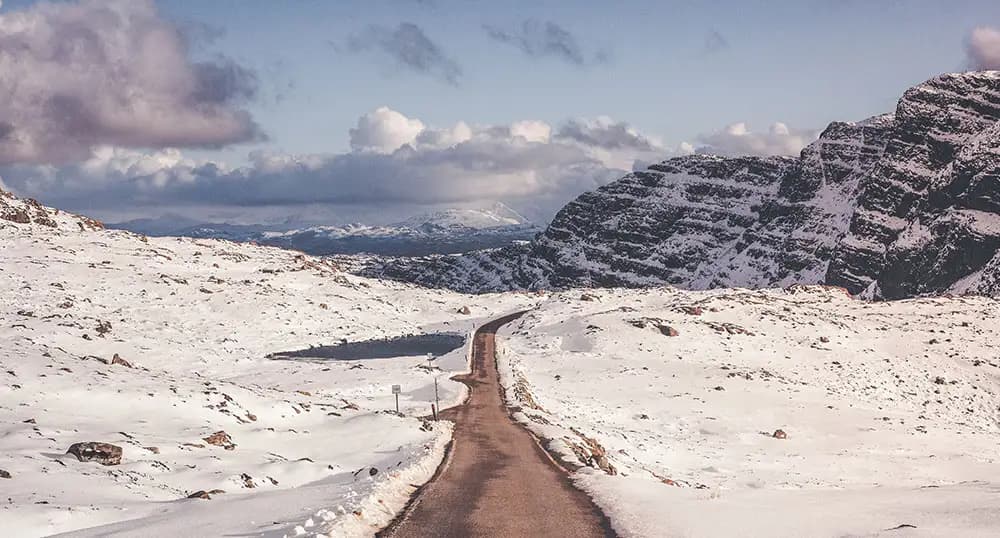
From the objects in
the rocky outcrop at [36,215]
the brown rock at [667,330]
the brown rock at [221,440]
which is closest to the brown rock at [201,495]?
the brown rock at [221,440]

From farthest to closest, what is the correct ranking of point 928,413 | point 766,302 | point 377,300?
1. point 377,300
2. point 766,302
3. point 928,413

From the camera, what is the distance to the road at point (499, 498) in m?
15.3

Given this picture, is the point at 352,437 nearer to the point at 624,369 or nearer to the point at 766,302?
the point at 624,369

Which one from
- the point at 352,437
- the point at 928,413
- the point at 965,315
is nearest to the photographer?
the point at 352,437

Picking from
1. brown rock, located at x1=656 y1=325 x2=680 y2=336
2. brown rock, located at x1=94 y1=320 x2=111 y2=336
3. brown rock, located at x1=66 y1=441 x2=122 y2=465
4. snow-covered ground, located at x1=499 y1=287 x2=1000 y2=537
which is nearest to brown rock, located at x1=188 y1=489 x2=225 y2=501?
brown rock, located at x1=66 y1=441 x2=122 y2=465

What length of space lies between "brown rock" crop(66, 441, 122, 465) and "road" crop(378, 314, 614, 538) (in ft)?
31.4

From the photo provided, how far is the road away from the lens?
50.1ft

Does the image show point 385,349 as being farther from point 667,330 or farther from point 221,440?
point 221,440

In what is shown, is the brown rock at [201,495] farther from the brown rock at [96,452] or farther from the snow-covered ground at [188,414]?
the brown rock at [96,452]

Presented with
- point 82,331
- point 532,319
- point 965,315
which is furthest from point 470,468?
point 965,315

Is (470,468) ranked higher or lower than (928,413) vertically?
higher

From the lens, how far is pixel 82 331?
6391cm

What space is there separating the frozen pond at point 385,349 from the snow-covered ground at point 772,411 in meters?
7.91

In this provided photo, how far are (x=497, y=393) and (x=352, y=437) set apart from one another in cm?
1994
